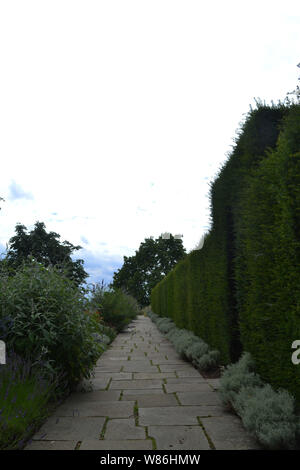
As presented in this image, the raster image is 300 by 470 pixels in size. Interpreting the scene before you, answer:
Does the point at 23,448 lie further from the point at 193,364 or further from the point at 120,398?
the point at 193,364

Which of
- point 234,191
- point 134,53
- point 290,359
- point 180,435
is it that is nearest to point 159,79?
point 134,53

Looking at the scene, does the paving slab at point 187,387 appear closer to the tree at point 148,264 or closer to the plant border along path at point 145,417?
the plant border along path at point 145,417

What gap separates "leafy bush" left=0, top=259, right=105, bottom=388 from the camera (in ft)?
12.7

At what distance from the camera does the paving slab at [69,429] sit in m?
2.82

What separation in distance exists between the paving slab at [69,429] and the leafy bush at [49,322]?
1.93 feet

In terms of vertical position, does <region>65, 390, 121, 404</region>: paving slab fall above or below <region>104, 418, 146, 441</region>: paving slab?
above

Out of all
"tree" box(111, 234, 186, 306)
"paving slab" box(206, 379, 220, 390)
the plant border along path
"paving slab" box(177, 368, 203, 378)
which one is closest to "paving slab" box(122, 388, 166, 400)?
the plant border along path

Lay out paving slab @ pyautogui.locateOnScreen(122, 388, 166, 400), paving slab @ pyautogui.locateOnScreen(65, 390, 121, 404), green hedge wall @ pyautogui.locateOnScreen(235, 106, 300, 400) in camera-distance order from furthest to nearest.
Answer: paving slab @ pyautogui.locateOnScreen(122, 388, 166, 400) < paving slab @ pyautogui.locateOnScreen(65, 390, 121, 404) < green hedge wall @ pyautogui.locateOnScreen(235, 106, 300, 400)

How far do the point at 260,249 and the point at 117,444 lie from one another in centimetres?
227

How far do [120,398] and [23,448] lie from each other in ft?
5.44

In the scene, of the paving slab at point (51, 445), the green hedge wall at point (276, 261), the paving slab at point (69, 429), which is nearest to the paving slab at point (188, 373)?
the green hedge wall at point (276, 261)

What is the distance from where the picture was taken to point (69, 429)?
299cm
